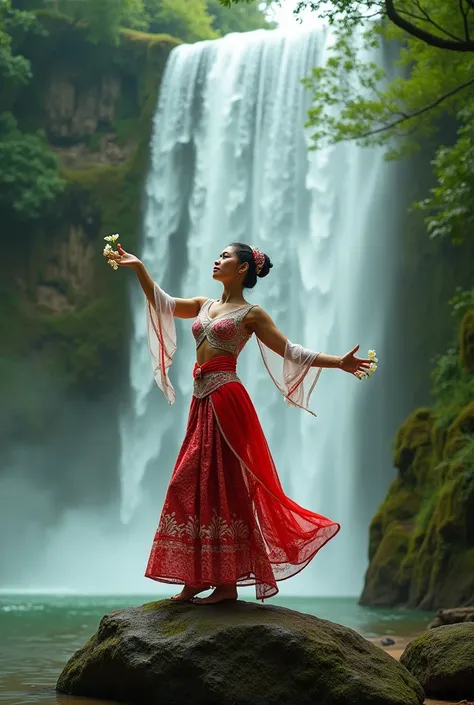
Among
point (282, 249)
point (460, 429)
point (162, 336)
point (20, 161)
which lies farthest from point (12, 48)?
point (162, 336)

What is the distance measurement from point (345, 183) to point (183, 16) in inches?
414

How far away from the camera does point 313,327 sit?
2152 centimetres

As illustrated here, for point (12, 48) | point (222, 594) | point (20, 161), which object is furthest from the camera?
point (12, 48)

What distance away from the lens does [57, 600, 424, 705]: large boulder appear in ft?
18.0

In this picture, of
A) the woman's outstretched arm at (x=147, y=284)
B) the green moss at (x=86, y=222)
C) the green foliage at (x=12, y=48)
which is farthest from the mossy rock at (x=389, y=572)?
the green foliage at (x=12, y=48)

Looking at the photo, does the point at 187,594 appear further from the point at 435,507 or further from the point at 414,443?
the point at 414,443

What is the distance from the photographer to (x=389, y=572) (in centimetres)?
1528

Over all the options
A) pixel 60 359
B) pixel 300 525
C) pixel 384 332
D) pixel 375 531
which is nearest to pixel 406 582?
pixel 375 531

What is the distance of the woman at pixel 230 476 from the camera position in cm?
601

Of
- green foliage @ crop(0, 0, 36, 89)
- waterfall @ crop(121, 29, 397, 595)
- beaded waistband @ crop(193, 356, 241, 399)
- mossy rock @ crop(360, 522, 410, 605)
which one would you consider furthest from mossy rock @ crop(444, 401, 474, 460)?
green foliage @ crop(0, 0, 36, 89)

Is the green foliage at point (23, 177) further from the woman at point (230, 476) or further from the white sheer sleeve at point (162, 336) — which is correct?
the woman at point (230, 476)

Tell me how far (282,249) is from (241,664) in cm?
1748

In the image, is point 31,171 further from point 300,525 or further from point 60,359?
point 300,525

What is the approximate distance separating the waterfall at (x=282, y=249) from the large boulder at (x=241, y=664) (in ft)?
43.4
